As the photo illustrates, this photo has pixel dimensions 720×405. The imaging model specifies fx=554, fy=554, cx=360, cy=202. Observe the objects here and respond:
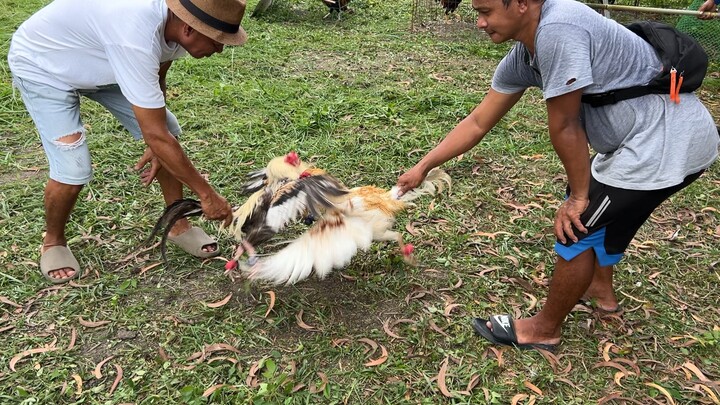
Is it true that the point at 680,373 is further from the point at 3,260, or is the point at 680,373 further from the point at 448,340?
the point at 3,260

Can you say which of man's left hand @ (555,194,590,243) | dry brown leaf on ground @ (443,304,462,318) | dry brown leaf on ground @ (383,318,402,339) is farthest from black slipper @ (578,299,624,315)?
dry brown leaf on ground @ (383,318,402,339)

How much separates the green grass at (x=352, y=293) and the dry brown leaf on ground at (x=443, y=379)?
0.08 feet

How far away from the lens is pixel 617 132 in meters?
2.57

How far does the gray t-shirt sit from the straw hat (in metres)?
1.43

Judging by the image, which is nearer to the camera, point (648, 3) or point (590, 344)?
point (590, 344)

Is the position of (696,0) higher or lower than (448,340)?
higher

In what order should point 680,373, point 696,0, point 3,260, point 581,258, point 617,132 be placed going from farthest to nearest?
point 696,0 < point 3,260 < point 680,373 < point 581,258 < point 617,132

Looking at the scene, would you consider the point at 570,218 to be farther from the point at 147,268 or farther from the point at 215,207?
the point at 147,268

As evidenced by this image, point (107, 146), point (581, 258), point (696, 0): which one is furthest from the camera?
point (696, 0)

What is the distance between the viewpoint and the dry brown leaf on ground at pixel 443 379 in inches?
111

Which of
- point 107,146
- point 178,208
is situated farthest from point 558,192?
point 107,146

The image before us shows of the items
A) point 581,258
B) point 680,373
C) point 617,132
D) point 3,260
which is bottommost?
point 680,373

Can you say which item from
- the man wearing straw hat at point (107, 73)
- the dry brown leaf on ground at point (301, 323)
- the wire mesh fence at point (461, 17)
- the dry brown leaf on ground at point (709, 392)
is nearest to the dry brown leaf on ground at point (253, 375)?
the dry brown leaf on ground at point (301, 323)

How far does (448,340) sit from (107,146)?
3.68m
